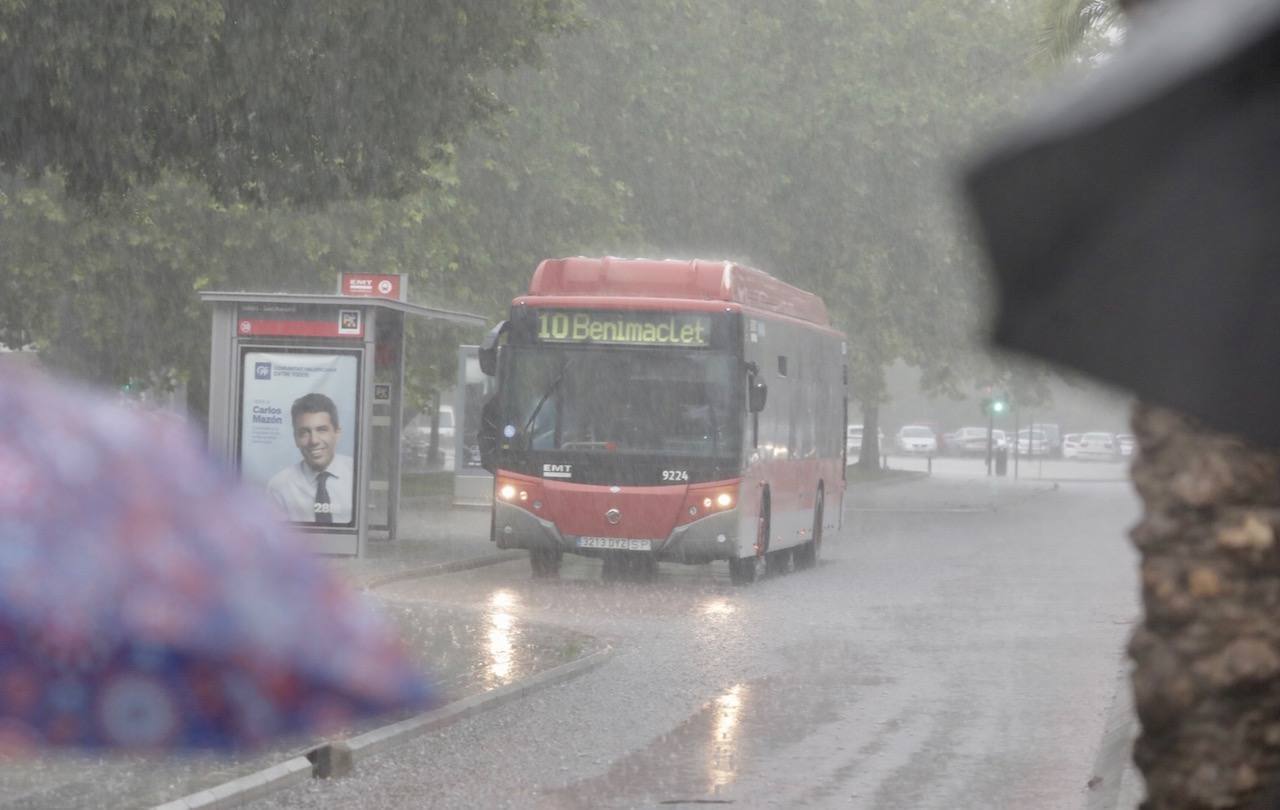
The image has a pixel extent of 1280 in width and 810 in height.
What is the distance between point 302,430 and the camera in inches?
857

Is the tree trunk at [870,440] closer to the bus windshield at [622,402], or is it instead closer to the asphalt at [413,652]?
the asphalt at [413,652]

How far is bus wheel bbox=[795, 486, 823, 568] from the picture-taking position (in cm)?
2617

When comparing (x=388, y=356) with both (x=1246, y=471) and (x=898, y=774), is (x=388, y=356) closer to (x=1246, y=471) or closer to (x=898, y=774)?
(x=898, y=774)

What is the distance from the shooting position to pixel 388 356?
2444 centimetres

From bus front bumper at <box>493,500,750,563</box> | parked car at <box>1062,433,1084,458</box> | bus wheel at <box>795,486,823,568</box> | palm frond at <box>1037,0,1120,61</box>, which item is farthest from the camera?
parked car at <box>1062,433,1084,458</box>

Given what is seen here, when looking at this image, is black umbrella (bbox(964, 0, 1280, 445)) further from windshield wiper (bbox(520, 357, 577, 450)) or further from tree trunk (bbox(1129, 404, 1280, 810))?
windshield wiper (bbox(520, 357, 577, 450))

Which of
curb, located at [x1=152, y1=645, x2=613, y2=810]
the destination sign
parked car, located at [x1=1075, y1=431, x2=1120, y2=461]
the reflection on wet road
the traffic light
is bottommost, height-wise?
curb, located at [x1=152, y1=645, x2=613, y2=810]

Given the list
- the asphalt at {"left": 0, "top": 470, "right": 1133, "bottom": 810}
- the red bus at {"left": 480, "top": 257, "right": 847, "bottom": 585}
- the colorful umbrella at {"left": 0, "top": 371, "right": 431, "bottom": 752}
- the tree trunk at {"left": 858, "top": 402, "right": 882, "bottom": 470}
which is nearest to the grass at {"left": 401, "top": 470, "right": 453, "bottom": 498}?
the asphalt at {"left": 0, "top": 470, "right": 1133, "bottom": 810}

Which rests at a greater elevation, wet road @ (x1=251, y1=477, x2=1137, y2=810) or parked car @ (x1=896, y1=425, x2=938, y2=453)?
parked car @ (x1=896, y1=425, x2=938, y2=453)

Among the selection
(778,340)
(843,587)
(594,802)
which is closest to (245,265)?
(778,340)

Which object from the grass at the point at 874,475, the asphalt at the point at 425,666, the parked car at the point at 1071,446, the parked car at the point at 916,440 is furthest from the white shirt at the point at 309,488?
the parked car at the point at 1071,446

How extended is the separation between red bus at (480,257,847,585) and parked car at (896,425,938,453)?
281 ft

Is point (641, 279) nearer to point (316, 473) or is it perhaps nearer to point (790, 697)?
point (316, 473)

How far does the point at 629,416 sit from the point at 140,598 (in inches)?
471
